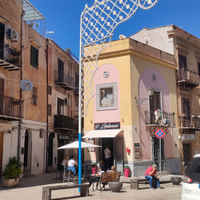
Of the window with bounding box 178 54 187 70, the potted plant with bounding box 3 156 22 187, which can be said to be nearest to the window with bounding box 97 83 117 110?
the potted plant with bounding box 3 156 22 187

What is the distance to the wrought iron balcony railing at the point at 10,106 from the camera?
15352mm

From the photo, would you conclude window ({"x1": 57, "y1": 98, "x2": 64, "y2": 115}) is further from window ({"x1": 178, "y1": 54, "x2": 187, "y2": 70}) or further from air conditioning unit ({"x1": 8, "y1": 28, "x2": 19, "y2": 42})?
window ({"x1": 178, "y1": 54, "x2": 187, "y2": 70})

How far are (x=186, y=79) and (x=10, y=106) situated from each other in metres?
13.0

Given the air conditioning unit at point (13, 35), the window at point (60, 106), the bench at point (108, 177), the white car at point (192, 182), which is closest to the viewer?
the white car at point (192, 182)

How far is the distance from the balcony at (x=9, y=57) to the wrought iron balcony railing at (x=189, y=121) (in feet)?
39.8

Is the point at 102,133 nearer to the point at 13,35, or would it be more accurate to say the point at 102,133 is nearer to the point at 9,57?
the point at 9,57

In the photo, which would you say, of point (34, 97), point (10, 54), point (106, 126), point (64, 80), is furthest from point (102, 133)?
point (64, 80)

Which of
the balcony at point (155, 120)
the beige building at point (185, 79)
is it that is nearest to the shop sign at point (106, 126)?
the balcony at point (155, 120)

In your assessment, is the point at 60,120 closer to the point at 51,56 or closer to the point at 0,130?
the point at 51,56

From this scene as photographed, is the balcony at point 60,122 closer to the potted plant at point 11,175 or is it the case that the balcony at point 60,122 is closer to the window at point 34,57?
the window at point 34,57

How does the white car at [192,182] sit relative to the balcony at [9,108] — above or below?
below

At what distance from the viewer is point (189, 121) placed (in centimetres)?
2064

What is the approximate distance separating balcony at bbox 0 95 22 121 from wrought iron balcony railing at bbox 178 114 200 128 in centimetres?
1154

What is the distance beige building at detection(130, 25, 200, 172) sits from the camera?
2039 cm
